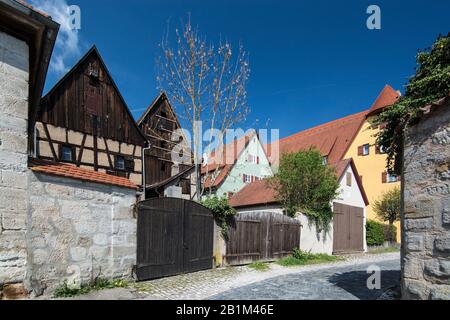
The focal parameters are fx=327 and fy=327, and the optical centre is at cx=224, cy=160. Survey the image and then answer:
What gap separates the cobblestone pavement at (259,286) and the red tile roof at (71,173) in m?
2.20

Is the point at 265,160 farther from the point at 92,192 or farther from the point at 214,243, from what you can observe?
the point at 92,192

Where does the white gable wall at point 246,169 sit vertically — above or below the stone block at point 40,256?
above

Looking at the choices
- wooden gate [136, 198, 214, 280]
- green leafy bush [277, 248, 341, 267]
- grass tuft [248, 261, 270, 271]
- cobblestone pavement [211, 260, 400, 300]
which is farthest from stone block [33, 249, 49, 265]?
green leafy bush [277, 248, 341, 267]

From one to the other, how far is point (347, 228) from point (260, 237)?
295 inches

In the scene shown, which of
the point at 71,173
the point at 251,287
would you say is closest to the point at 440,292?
the point at 251,287

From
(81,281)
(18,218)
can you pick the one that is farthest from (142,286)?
(18,218)

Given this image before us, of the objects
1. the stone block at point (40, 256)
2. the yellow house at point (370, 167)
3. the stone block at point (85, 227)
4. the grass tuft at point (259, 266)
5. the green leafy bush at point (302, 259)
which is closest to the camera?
the stone block at point (40, 256)

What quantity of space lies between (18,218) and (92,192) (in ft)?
4.91

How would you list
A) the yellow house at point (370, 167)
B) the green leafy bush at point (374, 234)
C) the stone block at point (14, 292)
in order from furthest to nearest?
1. the yellow house at point (370, 167)
2. the green leafy bush at point (374, 234)
3. the stone block at point (14, 292)

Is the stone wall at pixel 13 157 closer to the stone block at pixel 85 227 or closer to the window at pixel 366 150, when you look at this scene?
the stone block at pixel 85 227

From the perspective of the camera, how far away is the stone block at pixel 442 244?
3851 millimetres

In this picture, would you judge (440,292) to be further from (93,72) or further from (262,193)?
(93,72)

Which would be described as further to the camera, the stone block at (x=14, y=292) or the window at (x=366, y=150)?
the window at (x=366, y=150)

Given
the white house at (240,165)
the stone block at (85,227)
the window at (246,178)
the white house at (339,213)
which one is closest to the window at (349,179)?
the white house at (339,213)
